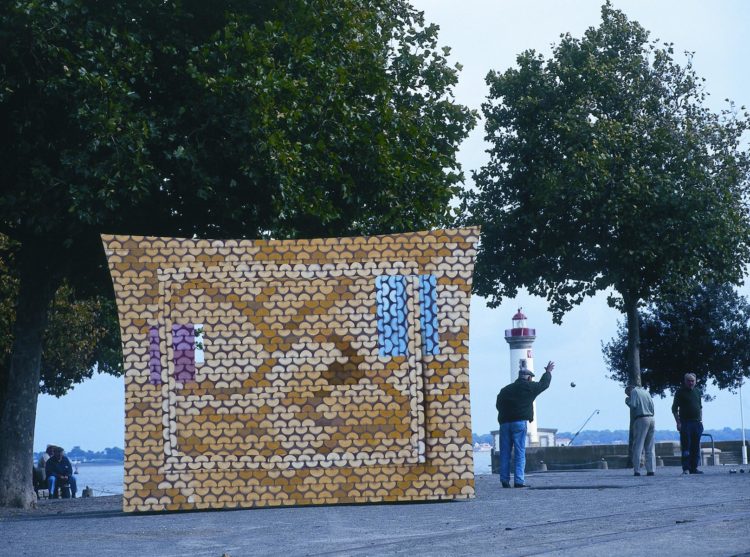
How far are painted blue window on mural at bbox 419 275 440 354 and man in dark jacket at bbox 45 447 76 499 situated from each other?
23068 mm

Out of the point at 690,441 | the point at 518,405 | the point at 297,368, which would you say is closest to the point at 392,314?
the point at 297,368

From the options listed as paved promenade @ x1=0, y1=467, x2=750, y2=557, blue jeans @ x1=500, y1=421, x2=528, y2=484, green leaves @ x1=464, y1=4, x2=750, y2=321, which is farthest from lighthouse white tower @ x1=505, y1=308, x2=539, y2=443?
paved promenade @ x1=0, y1=467, x2=750, y2=557

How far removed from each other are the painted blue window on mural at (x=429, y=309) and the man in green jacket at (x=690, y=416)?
10.0 m

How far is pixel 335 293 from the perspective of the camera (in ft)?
58.6

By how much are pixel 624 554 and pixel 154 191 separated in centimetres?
1467

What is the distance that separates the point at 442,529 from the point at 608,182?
2790 cm

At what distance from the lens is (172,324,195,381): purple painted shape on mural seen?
17688mm

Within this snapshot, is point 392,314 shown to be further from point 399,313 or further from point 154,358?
point 154,358

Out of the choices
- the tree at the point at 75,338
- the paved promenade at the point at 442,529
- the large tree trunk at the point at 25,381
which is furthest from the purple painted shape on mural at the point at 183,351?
the tree at the point at 75,338

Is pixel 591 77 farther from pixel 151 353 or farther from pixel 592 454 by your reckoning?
pixel 151 353

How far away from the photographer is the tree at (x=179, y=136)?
2147cm

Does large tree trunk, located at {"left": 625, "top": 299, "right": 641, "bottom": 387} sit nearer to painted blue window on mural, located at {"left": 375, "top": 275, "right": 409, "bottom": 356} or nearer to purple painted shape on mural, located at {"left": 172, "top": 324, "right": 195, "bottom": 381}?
painted blue window on mural, located at {"left": 375, "top": 275, "right": 409, "bottom": 356}

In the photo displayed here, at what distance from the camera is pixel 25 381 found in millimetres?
23703

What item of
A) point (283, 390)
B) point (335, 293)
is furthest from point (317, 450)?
point (335, 293)
